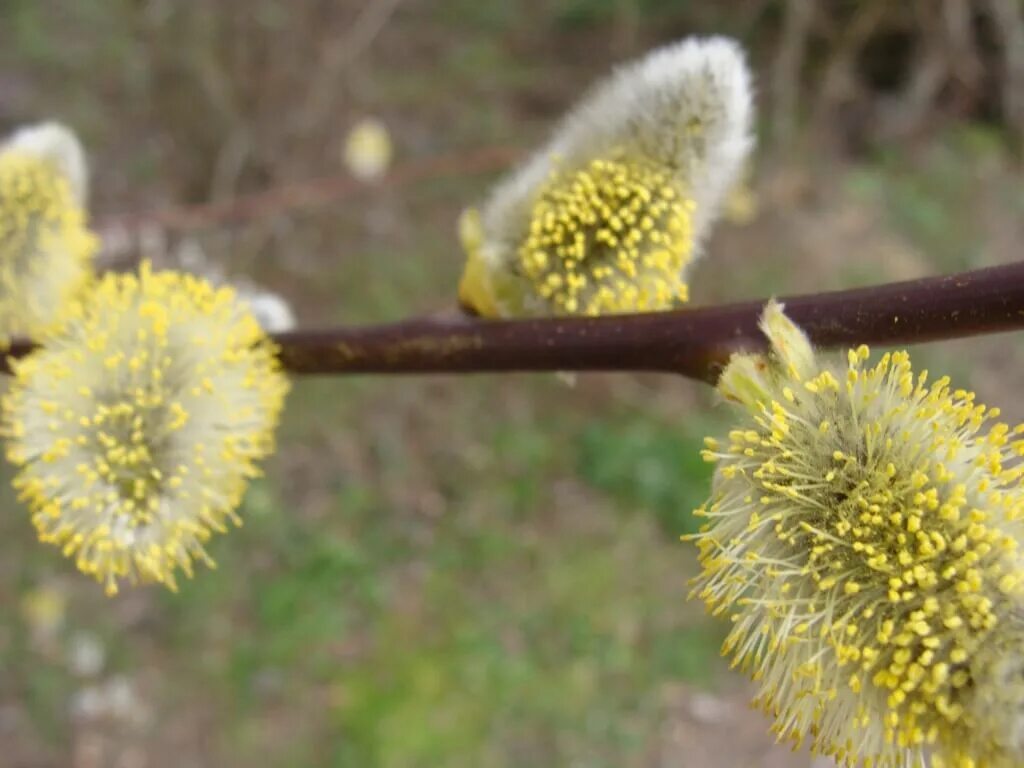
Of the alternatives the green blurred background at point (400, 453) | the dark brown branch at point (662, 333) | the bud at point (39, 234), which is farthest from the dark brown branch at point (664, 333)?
the green blurred background at point (400, 453)

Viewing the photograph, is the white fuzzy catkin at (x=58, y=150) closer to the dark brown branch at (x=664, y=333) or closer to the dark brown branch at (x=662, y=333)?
the dark brown branch at (x=662, y=333)

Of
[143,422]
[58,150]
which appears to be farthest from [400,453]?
[143,422]

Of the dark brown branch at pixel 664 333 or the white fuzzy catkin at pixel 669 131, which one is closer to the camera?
the dark brown branch at pixel 664 333

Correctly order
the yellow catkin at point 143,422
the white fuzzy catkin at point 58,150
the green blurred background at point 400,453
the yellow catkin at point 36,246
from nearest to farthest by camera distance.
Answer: the yellow catkin at point 143,422, the yellow catkin at point 36,246, the white fuzzy catkin at point 58,150, the green blurred background at point 400,453

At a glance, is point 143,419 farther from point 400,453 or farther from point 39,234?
point 400,453

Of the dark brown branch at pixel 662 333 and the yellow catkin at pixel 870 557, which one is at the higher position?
the dark brown branch at pixel 662 333

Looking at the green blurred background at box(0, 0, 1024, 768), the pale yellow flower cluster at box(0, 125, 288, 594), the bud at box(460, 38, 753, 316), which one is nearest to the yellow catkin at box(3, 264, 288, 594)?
the pale yellow flower cluster at box(0, 125, 288, 594)

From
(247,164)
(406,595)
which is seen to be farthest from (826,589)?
(247,164)
